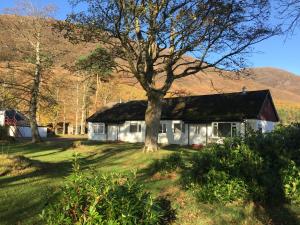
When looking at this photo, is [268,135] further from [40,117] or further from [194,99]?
[40,117]

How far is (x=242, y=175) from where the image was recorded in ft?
36.4

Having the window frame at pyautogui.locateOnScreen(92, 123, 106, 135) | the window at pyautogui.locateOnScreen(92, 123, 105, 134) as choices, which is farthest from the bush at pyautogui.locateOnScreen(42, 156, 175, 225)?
the window at pyautogui.locateOnScreen(92, 123, 105, 134)

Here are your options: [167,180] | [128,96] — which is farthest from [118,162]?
[128,96]

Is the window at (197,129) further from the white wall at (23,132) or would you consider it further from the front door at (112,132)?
the white wall at (23,132)

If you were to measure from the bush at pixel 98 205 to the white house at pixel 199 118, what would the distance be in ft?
92.3

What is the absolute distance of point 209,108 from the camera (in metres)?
42.3

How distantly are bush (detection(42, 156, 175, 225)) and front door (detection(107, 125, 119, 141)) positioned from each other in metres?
43.0

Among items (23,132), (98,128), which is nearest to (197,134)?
(98,128)

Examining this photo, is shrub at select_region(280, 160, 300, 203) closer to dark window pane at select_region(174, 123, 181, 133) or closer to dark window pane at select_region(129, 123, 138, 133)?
dark window pane at select_region(174, 123, 181, 133)

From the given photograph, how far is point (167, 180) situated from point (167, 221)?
5.06m

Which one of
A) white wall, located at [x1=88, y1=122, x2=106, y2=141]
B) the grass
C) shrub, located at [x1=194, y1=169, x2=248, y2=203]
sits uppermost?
white wall, located at [x1=88, y1=122, x2=106, y2=141]

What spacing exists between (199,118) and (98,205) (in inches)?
1359

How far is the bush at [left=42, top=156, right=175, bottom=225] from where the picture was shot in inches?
270

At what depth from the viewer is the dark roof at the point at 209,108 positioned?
39.1m
